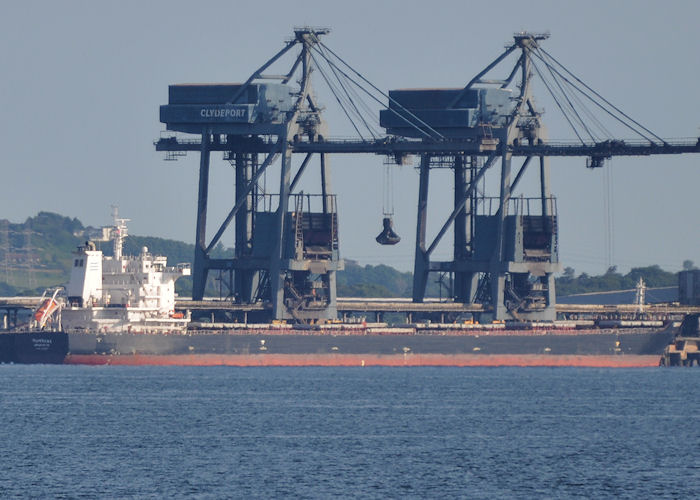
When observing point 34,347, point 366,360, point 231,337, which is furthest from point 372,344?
point 34,347

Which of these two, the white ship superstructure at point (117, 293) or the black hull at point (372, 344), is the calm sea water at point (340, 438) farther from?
the white ship superstructure at point (117, 293)

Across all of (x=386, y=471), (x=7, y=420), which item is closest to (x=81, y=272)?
(x=7, y=420)

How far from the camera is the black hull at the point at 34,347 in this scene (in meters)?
101

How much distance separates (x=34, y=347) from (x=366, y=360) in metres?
22.3

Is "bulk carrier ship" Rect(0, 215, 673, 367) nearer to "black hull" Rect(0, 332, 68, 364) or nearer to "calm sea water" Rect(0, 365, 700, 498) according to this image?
"black hull" Rect(0, 332, 68, 364)

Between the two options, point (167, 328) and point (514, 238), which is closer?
point (167, 328)

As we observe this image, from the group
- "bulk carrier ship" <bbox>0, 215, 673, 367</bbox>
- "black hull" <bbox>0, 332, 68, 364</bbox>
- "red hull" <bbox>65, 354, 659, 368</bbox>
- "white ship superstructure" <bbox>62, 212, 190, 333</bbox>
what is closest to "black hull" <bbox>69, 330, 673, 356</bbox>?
"bulk carrier ship" <bbox>0, 215, 673, 367</bbox>

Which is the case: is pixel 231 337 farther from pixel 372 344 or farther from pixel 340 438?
pixel 340 438

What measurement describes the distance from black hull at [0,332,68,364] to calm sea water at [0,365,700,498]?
382 inches

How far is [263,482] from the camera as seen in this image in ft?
156

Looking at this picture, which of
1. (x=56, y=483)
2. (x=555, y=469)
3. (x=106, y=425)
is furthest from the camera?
(x=106, y=425)

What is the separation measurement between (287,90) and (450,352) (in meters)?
20.8

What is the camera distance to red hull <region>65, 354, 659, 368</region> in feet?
338

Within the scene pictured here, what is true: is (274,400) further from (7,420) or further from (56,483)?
(56,483)
